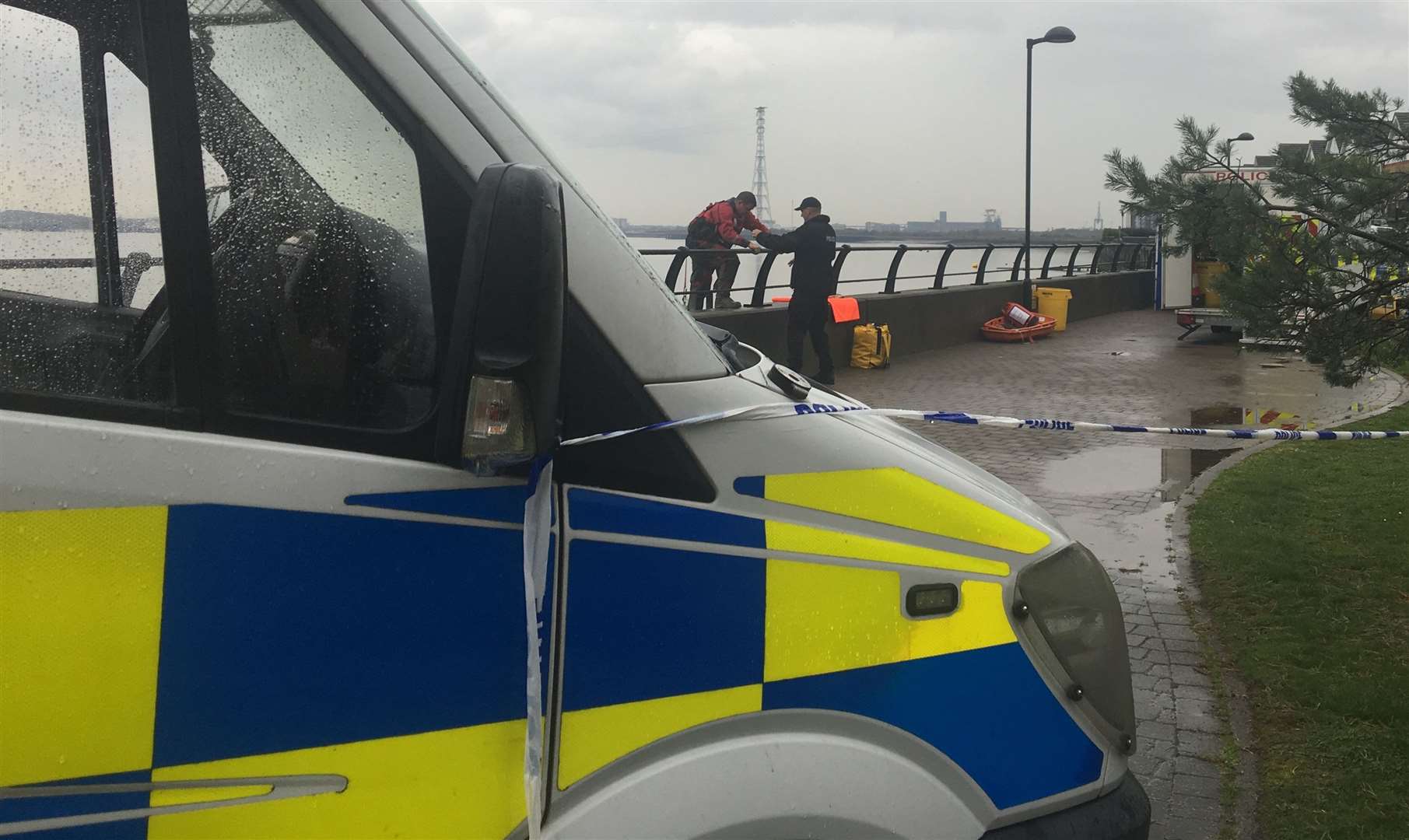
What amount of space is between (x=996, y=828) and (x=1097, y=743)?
267 mm

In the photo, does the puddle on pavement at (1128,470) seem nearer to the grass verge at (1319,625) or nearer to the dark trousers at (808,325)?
the grass verge at (1319,625)

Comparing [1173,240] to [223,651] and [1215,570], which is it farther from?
[223,651]

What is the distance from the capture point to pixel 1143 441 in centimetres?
1148

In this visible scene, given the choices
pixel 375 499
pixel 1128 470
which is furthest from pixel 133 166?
pixel 1128 470

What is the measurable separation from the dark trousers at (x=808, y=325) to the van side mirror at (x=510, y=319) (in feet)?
41.5

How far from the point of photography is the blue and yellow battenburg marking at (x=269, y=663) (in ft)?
4.97

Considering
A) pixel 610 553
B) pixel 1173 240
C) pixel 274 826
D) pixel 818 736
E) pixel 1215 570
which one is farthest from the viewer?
pixel 1215 570

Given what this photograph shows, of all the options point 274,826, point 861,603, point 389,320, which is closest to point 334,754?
point 274,826

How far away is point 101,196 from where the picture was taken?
5.63ft

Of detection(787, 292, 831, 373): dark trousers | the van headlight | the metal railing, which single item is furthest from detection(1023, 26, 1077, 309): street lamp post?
the van headlight

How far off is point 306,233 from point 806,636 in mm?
965

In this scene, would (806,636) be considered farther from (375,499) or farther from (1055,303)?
(1055,303)

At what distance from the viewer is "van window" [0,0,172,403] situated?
1.66 meters

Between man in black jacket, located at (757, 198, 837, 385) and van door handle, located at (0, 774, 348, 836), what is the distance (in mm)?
12631
